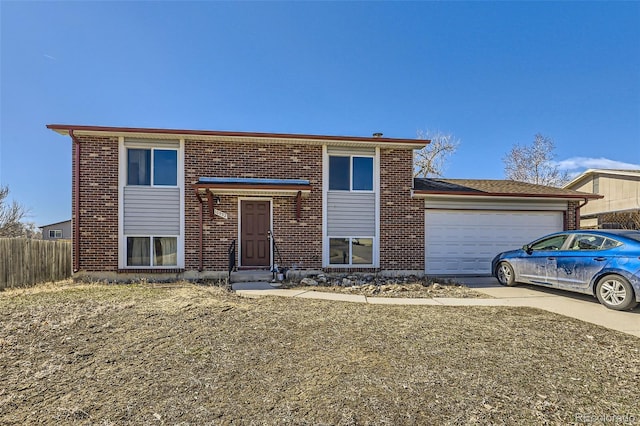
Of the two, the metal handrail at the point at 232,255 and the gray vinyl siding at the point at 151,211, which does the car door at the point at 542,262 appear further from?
the gray vinyl siding at the point at 151,211

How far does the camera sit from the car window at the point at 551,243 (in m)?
7.34

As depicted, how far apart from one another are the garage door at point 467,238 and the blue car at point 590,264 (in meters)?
2.48

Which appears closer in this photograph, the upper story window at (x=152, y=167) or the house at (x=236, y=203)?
the house at (x=236, y=203)

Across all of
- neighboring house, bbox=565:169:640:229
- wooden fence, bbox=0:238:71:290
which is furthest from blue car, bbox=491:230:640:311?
wooden fence, bbox=0:238:71:290

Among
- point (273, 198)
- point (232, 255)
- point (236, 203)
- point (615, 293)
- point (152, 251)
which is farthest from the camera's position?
point (273, 198)

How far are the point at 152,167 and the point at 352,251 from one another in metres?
6.77

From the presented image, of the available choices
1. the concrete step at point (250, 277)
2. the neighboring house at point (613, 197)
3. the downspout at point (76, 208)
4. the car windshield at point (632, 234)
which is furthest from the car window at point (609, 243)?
the neighboring house at point (613, 197)

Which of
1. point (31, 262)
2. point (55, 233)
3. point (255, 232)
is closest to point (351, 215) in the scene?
point (255, 232)

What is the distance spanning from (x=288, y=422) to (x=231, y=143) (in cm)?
878

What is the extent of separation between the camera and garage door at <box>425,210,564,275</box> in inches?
418

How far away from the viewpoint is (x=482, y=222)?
10.8 metres

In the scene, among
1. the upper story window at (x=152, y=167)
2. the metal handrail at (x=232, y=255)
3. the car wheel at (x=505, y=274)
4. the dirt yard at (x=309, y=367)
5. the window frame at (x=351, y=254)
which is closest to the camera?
the dirt yard at (x=309, y=367)

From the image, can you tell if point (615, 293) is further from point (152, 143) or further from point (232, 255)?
point (152, 143)

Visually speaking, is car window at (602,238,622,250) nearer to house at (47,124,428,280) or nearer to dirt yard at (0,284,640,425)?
dirt yard at (0,284,640,425)
